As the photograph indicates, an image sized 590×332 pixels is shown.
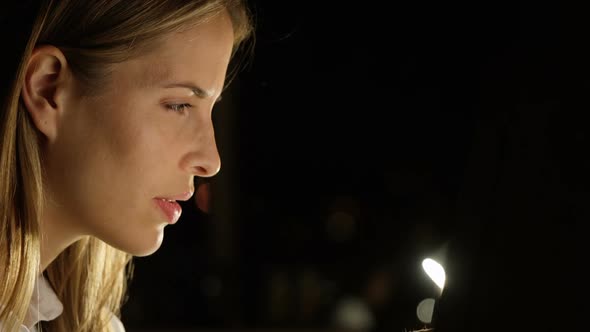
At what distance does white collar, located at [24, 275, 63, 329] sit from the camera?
104 cm

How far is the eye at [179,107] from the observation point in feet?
3.16

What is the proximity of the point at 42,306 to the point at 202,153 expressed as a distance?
333 millimetres

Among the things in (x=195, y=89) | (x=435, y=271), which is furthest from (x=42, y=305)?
(x=435, y=271)

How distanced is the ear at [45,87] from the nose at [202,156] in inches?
6.5

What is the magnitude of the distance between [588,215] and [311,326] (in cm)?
272

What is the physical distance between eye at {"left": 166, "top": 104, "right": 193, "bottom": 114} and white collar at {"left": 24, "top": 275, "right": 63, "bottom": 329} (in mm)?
311

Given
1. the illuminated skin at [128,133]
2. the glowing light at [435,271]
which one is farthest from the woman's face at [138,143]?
the glowing light at [435,271]

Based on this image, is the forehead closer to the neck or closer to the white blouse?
the neck

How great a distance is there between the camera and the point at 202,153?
3.19ft

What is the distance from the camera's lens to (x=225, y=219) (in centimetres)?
336

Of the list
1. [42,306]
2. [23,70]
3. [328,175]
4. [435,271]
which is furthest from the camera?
[328,175]

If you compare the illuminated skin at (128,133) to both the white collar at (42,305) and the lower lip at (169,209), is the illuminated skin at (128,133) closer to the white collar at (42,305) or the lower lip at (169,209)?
the lower lip at (169,209)

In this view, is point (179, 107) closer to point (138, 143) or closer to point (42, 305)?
point (138, 143)

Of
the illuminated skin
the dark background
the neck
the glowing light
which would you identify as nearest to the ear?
the illuminated skin
